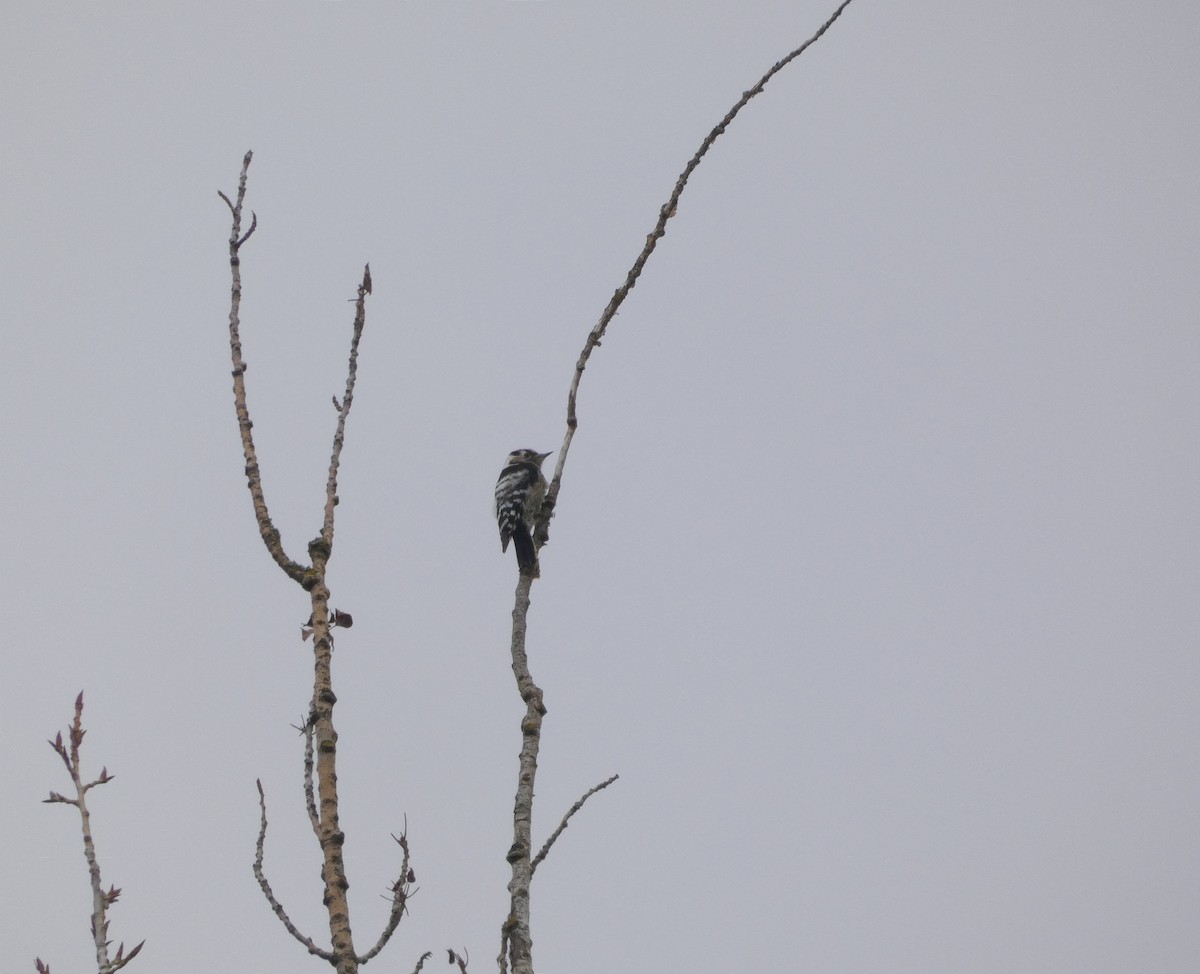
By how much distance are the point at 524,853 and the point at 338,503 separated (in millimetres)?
911

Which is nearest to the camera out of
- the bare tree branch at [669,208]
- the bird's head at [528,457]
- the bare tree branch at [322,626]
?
the bare tree branch at [322,626]

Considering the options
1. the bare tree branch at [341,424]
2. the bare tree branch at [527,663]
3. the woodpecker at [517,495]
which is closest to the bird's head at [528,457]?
the woodpecker at [517,495]

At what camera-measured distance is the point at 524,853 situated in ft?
8.87

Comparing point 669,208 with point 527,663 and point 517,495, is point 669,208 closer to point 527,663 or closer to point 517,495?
point 527,663

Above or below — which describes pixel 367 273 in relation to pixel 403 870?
above

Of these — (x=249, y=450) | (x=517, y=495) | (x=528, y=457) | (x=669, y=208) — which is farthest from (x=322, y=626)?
(x=528, y=457)

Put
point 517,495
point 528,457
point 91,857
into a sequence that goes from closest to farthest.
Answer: point 91,857 → point 517,495 → point 528,457

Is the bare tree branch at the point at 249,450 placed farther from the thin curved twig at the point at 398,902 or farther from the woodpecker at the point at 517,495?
the woodpecker at the point at 517,495

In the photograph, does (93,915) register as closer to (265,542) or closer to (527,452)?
(265,542)

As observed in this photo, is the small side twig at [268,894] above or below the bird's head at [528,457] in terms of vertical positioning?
below

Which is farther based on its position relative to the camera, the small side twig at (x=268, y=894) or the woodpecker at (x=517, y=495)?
the woodpecker at (x=517, y=495)

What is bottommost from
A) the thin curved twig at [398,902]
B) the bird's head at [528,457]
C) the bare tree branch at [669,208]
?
the thin curved twig at [398,902]

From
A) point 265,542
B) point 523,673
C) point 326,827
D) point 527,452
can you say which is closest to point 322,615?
point 265,542

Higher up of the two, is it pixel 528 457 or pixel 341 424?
pixel 528 457
